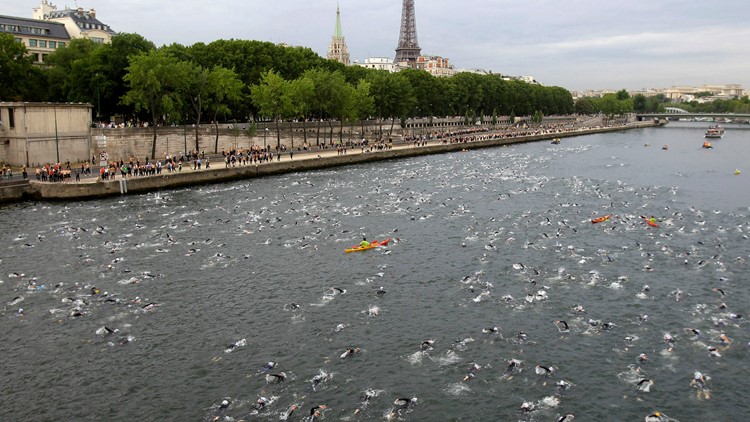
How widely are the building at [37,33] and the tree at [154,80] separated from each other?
53637mm

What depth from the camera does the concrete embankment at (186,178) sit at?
2424 inches

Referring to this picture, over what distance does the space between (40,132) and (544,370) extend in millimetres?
65910

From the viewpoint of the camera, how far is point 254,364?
2652cm

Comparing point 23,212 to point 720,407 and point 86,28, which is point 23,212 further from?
point 86,28

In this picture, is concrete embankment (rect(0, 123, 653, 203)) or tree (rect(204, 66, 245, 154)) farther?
tree (rect(204, 66, 245, 154))

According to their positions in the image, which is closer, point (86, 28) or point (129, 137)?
point (129, 137)

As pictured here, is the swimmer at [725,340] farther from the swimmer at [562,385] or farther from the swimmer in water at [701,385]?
the swimmer at [562,385]

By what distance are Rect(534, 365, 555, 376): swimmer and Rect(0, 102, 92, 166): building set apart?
209ft

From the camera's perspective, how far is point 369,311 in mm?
32406

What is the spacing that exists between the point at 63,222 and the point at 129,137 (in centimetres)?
3551

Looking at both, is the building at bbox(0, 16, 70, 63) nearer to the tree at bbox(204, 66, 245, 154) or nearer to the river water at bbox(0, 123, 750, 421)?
the tree at bbox(204, 66, 245, 154)

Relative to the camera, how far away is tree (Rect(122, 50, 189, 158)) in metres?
81.7

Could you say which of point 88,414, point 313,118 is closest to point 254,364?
point 88,414

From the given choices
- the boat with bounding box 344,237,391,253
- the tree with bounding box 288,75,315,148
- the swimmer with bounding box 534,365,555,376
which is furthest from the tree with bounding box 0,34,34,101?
the swimmer with bounding box 534,365,555,376
